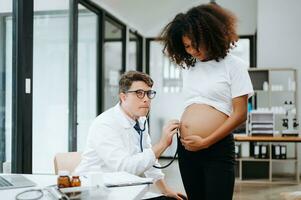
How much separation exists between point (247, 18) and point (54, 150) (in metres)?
4.75

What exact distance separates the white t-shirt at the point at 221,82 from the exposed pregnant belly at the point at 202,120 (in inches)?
0.9

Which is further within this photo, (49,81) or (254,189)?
(254,189)

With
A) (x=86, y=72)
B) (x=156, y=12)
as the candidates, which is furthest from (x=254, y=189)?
(x=156, y=12)

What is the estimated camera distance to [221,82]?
5.70 ft

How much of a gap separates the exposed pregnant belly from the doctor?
2.3 inches

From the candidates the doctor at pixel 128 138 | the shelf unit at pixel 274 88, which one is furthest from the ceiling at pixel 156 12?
the doctor at pixel 128 138

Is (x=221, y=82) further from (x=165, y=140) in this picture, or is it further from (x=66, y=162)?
→ (x=66, y=162)

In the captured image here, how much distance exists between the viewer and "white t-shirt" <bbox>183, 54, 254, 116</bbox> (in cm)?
172

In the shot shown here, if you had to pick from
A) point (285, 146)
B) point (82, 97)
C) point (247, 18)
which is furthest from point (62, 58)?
point (247, 18)

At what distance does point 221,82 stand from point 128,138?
583 mm

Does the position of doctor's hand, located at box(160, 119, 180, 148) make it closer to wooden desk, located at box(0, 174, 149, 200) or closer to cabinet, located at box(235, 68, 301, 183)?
wooden desk, located at box(0, 174, 149, 200)

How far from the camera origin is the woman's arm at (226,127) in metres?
1.70

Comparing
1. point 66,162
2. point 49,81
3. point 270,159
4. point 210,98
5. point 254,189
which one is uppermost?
point 49,81

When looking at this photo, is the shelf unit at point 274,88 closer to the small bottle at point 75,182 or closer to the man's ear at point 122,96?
the man's ear at point 122,96
